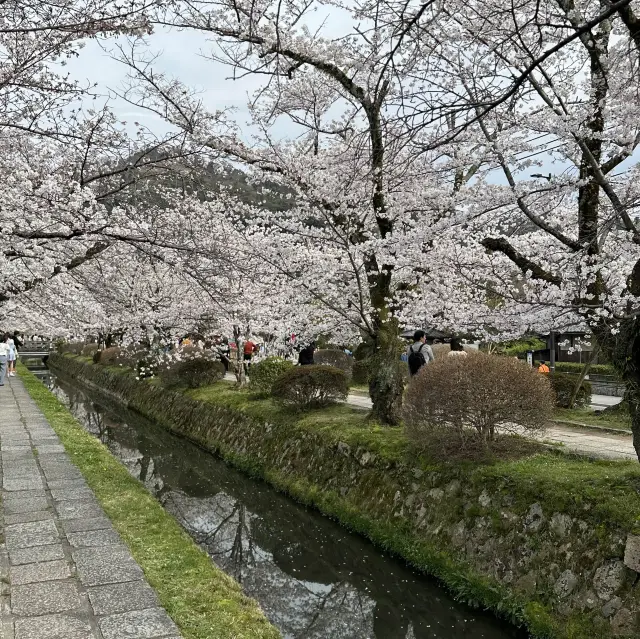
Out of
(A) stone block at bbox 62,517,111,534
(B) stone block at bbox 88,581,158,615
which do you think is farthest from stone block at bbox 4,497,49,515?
(B) stone block at bbox 88,581,158,615

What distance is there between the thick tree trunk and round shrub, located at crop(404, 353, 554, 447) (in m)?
2.33

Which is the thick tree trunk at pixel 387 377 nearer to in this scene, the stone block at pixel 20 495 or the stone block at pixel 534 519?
the stone block at pixel 534 519

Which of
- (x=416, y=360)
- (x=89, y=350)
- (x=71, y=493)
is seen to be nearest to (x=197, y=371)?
(x=416, y=360)

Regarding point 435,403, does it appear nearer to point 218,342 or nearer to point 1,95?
point 1,95

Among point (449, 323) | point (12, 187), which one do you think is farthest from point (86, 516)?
point (449, 323)

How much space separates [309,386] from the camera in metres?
11.0

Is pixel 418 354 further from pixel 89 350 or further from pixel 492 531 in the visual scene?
pixel 89 350

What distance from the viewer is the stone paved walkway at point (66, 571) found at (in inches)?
149

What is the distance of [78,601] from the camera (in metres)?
4.12

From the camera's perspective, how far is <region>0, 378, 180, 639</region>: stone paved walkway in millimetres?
3795

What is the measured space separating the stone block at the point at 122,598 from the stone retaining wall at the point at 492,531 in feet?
10.7

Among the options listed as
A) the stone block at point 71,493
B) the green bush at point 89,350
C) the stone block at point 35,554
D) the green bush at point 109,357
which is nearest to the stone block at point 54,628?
the stone block at point 35,554

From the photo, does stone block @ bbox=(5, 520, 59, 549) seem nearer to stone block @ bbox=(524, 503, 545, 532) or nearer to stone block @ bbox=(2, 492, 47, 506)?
stone block @ bbox=(2, 492, 47, 506)

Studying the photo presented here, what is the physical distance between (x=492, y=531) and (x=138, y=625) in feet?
12.1
